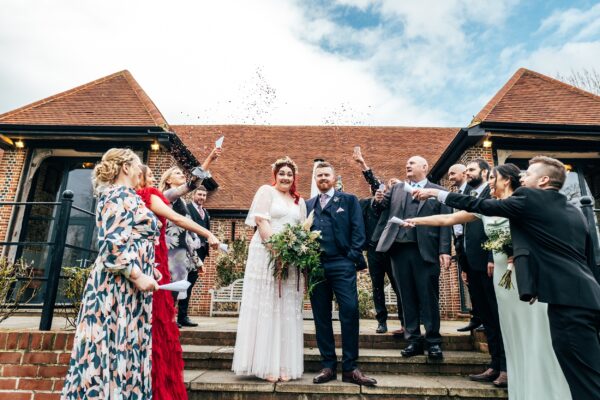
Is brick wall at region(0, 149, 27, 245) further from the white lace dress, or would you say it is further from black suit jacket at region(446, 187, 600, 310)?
black suit jacket at region(446, 187, 600, 310)

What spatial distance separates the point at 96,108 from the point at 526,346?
10699 mm

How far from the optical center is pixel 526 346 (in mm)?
2994

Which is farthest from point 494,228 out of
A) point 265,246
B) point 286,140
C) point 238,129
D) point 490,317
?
point 238,129

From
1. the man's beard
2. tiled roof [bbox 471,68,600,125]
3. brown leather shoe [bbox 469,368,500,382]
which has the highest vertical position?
tiled roof [bbox 471,68,600,125]

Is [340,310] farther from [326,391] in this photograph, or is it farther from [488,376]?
[488,376]

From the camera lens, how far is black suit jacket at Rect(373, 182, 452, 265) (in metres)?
4.03

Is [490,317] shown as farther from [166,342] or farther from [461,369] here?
[166,342]

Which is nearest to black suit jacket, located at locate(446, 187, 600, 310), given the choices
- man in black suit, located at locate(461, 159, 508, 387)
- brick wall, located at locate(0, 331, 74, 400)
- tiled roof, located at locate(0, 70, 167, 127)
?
man in black suit, located at locate(461, 159, 508, 387)

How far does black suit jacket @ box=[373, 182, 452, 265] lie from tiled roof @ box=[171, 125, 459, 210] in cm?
713

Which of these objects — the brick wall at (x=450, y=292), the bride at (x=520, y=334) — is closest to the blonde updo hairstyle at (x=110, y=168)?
the bride at (x=520, y=334)

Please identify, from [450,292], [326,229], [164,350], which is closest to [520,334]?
[326,229]

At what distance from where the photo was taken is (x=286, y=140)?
1511 centimetres

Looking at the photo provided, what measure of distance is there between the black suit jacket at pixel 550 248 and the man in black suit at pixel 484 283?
908mm

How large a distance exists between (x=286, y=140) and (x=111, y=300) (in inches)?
515
